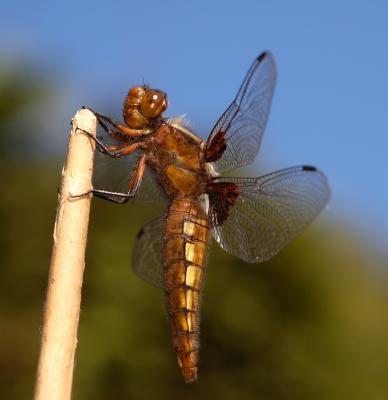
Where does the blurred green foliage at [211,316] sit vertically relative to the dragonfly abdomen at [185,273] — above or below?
above

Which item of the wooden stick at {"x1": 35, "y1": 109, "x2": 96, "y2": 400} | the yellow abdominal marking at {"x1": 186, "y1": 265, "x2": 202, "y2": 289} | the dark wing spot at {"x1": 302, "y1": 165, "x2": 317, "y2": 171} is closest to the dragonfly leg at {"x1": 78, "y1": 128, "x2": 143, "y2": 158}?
the yellow abdominal marking at {"x1": 186, "y1": 265, "x2": 202, "y2": 289}

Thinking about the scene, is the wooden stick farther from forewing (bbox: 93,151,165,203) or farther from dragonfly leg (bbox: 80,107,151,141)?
forewing (bbox: 93,151,165,203)

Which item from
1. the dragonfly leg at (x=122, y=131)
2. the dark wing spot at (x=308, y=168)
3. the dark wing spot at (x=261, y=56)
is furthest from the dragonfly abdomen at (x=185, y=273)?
the dark wing spot at (x=261, y=56)

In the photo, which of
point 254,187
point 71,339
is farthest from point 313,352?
point 71,339

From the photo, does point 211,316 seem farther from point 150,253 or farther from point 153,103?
point 153,103

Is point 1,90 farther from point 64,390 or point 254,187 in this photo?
point 64,390

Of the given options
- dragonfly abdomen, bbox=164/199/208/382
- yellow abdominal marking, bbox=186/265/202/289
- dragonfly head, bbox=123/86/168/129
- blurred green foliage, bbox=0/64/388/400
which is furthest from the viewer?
blurred green foliage, bbox=0/64/388/400

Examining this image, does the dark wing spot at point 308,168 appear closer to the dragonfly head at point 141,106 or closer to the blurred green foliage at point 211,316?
the dragonfly head at point 141,106

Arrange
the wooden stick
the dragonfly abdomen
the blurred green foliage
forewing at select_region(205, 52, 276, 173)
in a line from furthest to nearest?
the blurred green foliage
forewing at select_region(205, 52, 276, 173)
the dragonfly abdomen
the wooden stick
